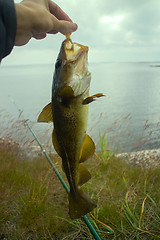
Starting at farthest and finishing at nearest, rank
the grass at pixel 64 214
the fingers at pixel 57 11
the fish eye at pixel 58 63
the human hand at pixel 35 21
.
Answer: the grass at pixel 64 214, the fingers at pixel 57 11, the fish eye at pixel 58 63, the human hand at pixel 35 21

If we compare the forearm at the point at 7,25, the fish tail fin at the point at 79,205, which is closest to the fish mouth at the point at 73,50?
the forearm at the point at 7,25

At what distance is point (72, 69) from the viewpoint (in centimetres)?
152

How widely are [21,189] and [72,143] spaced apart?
330 cm

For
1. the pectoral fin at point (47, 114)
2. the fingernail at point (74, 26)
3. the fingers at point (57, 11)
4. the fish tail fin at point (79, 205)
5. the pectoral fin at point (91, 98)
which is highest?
the fingers at point (57, 11)

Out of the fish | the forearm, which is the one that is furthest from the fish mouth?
the forearm

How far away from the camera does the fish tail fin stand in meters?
1.52

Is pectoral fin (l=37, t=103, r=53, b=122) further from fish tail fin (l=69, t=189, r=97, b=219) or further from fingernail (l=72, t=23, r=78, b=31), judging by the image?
fingernail (l=72, t=23, r=78, b=31)

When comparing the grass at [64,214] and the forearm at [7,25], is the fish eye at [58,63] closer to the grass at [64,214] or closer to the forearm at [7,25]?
the forearm at [7,25]

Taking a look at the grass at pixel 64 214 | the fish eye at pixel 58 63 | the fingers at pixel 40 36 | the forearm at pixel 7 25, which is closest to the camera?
the forearm at pixel 7 25

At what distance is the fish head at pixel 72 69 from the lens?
1476 millimetres

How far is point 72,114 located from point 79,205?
725 millimetres

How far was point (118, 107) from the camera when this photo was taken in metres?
17.2

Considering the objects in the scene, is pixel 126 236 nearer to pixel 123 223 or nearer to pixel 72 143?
pixel 123 223

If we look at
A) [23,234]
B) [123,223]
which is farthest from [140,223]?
[23,234]
